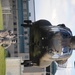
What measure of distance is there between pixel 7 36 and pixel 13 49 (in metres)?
10.8

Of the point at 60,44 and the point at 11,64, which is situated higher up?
the point at 60,44

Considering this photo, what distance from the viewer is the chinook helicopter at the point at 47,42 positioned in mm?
4277

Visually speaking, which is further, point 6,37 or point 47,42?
point 6,37

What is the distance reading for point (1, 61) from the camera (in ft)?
38.6

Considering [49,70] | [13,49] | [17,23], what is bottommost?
[49,70]

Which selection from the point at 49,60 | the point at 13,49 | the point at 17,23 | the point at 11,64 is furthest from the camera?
the point at 17,23

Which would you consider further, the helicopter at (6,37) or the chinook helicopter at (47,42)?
the helicopter at (6,37)

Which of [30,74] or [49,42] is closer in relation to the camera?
[49,42]

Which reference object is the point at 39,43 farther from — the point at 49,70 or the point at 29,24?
the point at 49,70

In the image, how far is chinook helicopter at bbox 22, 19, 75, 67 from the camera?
168 inches

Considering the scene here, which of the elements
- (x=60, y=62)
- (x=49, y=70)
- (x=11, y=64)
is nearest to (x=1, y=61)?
(x=11, y=64)

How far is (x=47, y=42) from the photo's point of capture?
431cm

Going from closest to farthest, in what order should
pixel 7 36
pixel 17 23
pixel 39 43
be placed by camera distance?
pixel 39 43, pixel 7 36, pixel 17 23

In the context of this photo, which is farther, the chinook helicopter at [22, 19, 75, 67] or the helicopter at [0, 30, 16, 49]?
the helicopter at [0, 30, 16, 49]
